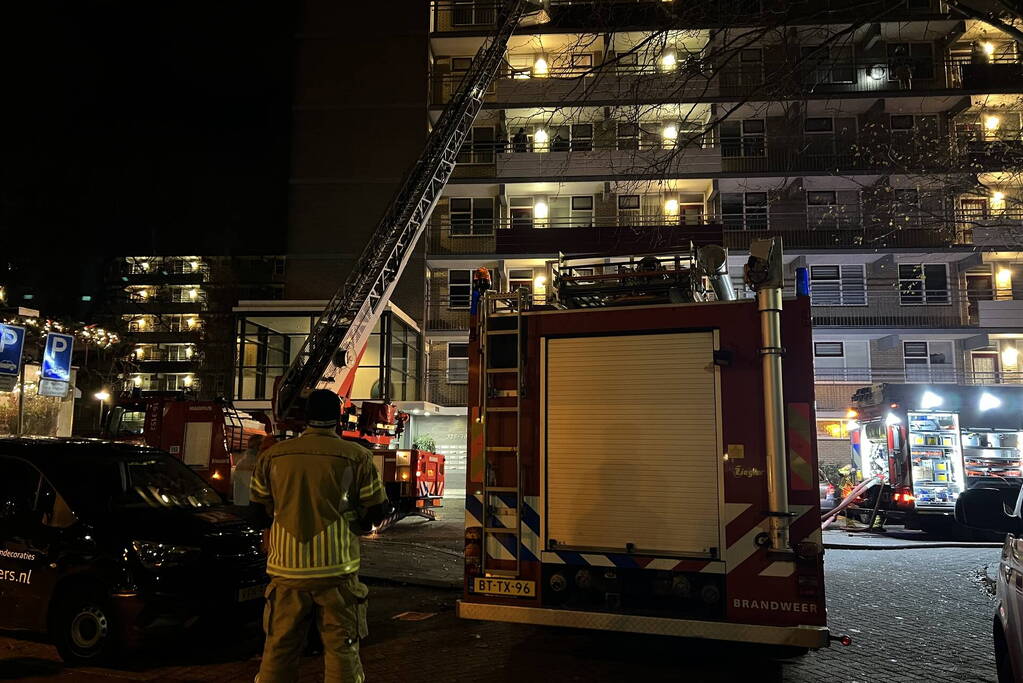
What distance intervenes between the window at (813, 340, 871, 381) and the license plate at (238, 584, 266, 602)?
1037 inches

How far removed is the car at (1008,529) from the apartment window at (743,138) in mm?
26971

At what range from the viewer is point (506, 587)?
5.63 meters

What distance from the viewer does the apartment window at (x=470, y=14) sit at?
30031 mm

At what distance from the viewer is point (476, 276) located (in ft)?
23.1

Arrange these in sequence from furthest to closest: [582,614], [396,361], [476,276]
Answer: [396,361] → [476,276] → [582,614]

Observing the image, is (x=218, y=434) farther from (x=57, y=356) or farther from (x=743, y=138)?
(x=743, y=138)

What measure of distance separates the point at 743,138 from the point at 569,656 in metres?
27.0

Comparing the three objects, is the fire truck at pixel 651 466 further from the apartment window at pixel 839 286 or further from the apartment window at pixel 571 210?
the apartment window at pixel 839 286

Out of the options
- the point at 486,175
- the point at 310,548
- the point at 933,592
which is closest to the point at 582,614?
the point at 310,548

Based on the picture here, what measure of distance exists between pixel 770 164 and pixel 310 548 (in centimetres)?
2850

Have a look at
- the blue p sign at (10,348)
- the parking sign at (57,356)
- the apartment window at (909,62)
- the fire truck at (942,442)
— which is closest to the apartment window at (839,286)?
the apartment window at (909,62)

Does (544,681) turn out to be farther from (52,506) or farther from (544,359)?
(52,506)

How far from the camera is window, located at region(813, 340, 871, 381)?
28.7 meters

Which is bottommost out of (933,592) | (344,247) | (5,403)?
(933,592)
